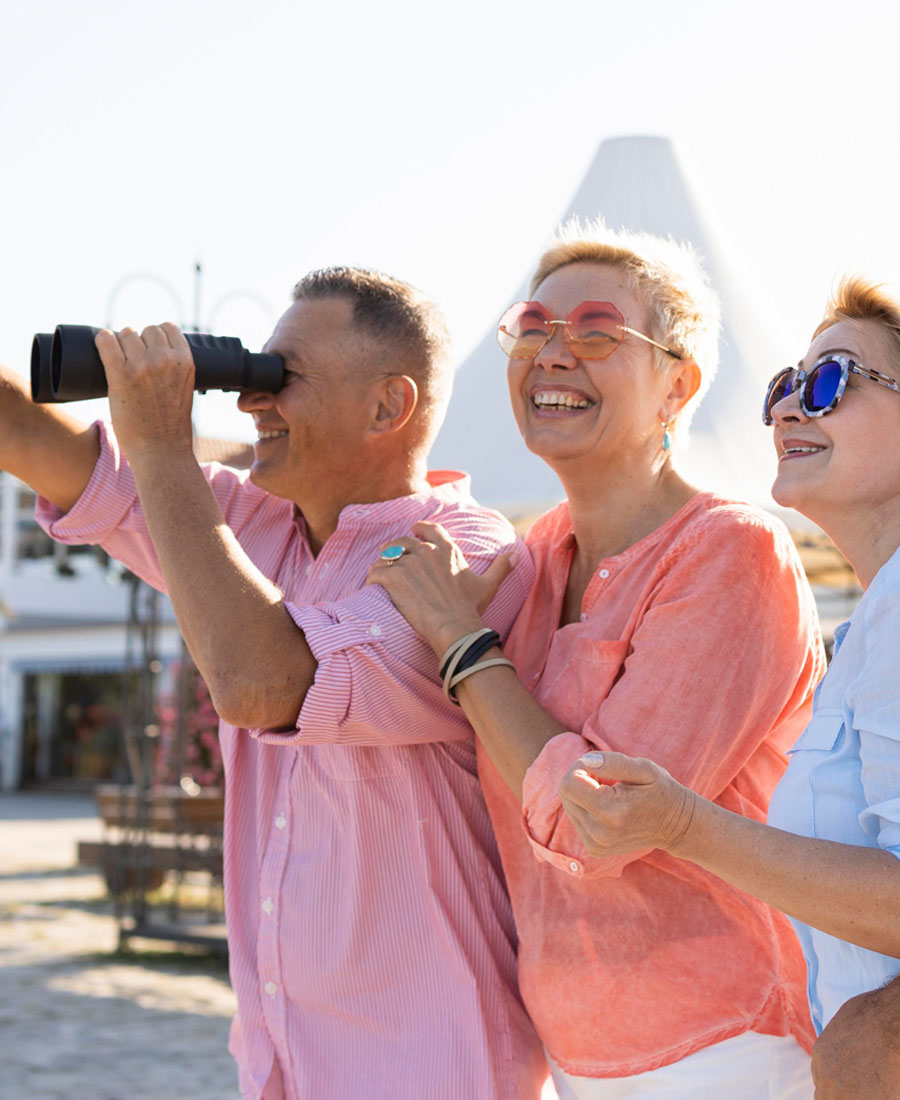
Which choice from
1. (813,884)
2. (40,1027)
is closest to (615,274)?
(813,884)

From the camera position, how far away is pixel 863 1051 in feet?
4.55

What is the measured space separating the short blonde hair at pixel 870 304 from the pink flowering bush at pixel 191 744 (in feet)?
28.7

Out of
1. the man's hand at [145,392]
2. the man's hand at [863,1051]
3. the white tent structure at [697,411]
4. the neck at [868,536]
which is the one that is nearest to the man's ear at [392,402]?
the man's hand at [145,392]

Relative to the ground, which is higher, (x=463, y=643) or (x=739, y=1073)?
(x=463, y=643)

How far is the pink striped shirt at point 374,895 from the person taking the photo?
194 centimetres

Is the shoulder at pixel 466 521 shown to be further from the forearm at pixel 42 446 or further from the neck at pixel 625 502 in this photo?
the forearm at pixel 42 446

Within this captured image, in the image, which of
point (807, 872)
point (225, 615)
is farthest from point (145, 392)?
point (807, 872)

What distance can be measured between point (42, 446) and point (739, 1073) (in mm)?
1495

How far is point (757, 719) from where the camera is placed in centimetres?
178

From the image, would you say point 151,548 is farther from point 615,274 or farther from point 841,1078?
point 841,1078

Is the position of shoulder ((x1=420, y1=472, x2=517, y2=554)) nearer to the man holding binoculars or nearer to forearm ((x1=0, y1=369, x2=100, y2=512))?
the man holding binoculars

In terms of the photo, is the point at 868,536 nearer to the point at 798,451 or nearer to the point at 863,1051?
the point at 798,451

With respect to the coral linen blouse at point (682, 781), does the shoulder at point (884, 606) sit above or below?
above

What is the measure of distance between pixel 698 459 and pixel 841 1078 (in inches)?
182
